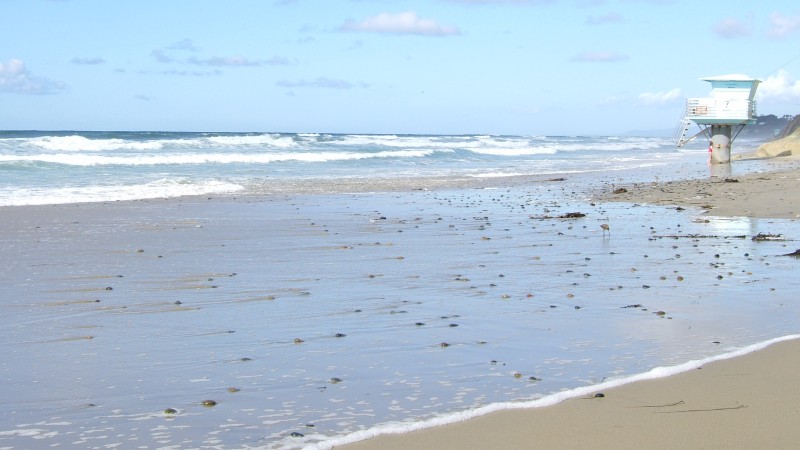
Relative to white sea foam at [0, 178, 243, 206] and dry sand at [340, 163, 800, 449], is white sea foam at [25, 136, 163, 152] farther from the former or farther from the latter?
dry sand at [340, 163, 800, 449]

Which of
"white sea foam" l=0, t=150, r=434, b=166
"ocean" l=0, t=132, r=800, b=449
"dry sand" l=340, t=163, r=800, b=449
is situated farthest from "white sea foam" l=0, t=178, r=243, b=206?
"dry sand" l=340, t=163, r=800, b=449

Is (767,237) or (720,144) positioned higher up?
(720,144)

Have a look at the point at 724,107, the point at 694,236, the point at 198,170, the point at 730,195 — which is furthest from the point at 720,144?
the point at 694,236

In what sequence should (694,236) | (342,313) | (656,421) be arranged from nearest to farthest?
(656,421) → (342,313) → (694,236)

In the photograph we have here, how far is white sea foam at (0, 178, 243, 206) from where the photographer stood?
61.8 feet

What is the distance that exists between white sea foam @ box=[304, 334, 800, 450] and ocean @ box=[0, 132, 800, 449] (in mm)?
25

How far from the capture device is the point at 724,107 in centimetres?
3156

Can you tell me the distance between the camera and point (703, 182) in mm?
22969

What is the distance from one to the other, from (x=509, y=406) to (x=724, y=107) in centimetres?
2941

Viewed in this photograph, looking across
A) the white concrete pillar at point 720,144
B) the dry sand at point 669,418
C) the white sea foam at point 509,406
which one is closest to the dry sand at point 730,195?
the white concrete pillar at point 720,144

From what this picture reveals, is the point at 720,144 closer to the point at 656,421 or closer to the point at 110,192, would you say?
the point at 110,192

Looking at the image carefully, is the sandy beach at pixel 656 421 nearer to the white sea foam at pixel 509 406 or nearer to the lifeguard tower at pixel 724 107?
the white sea foam at pixel 509 406

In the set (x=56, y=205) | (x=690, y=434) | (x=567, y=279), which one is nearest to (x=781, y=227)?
(x=567, y=279)

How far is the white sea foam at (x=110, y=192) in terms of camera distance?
1883 centimetres
